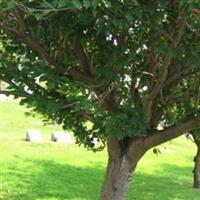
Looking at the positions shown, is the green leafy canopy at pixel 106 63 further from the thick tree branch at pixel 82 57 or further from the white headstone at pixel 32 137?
the white headstone at pixel 32 137

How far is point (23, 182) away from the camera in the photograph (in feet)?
44.3

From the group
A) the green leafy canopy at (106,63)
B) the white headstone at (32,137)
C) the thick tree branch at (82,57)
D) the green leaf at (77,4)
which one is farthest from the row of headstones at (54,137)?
the green leaf at (77,4)

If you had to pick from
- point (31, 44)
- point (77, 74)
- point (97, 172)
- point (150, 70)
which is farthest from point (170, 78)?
point (97, 172)

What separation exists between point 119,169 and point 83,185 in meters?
8.78

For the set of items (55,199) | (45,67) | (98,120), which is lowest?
A: (55,199)

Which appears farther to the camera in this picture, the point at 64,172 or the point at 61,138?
the point at 61,138

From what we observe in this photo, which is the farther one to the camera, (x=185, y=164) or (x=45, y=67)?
(x=185, y=164)

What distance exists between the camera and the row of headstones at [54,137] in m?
20.7

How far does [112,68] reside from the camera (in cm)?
444

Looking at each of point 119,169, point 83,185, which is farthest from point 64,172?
point 119,169

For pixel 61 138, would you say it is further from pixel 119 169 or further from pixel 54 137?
pixel 119 169

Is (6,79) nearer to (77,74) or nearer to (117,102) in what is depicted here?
(77,74)

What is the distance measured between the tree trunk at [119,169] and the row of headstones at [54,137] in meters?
14.6

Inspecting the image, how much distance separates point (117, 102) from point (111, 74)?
901 millimetres
